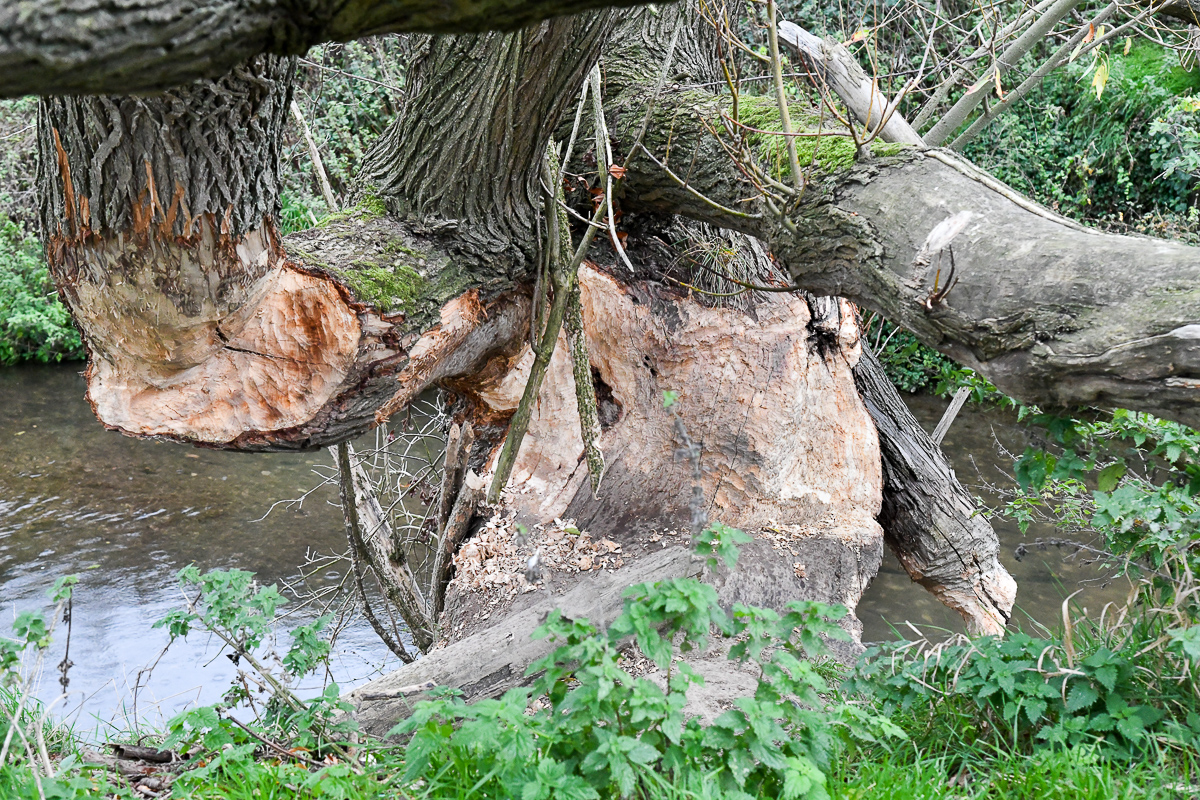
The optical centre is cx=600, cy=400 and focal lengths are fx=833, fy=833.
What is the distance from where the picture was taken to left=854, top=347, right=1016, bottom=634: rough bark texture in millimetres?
3855

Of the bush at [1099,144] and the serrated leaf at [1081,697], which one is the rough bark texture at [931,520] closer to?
the serrated leaf at [1081,697]

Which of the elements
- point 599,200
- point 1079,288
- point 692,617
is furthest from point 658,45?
point 692,617

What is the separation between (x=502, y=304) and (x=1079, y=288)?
75.0 inches

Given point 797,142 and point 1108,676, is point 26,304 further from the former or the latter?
point 1108,676

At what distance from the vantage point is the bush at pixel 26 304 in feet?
32.1

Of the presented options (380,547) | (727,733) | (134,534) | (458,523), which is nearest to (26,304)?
(134,534)

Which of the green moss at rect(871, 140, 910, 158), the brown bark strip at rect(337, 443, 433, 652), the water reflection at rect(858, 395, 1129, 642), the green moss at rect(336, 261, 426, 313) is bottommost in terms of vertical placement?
the water reflection at rect(858, 395, 1129, 642)

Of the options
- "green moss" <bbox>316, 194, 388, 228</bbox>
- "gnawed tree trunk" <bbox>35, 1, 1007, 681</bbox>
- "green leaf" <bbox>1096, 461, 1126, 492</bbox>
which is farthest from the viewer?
"green moss" <bbox>316, 194, 388, 228</bbox>

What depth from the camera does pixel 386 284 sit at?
2.58 meters

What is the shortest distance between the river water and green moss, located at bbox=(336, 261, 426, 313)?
9.40 feet

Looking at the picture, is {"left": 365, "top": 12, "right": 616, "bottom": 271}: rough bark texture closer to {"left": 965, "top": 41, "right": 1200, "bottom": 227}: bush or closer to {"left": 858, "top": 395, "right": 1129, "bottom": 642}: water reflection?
{"left": 858, "top": 395, "right": 1129, "bottom": 642}: water reflection

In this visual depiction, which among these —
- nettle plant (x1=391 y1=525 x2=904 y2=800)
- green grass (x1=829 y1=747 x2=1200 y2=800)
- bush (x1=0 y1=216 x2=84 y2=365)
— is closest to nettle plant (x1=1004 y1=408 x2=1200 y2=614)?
green grass (x1=829 y1=747 x2=1200 y2=800)

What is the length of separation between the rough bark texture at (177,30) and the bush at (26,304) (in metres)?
10.0

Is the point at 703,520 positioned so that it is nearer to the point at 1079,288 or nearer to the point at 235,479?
the point at 1079,288
